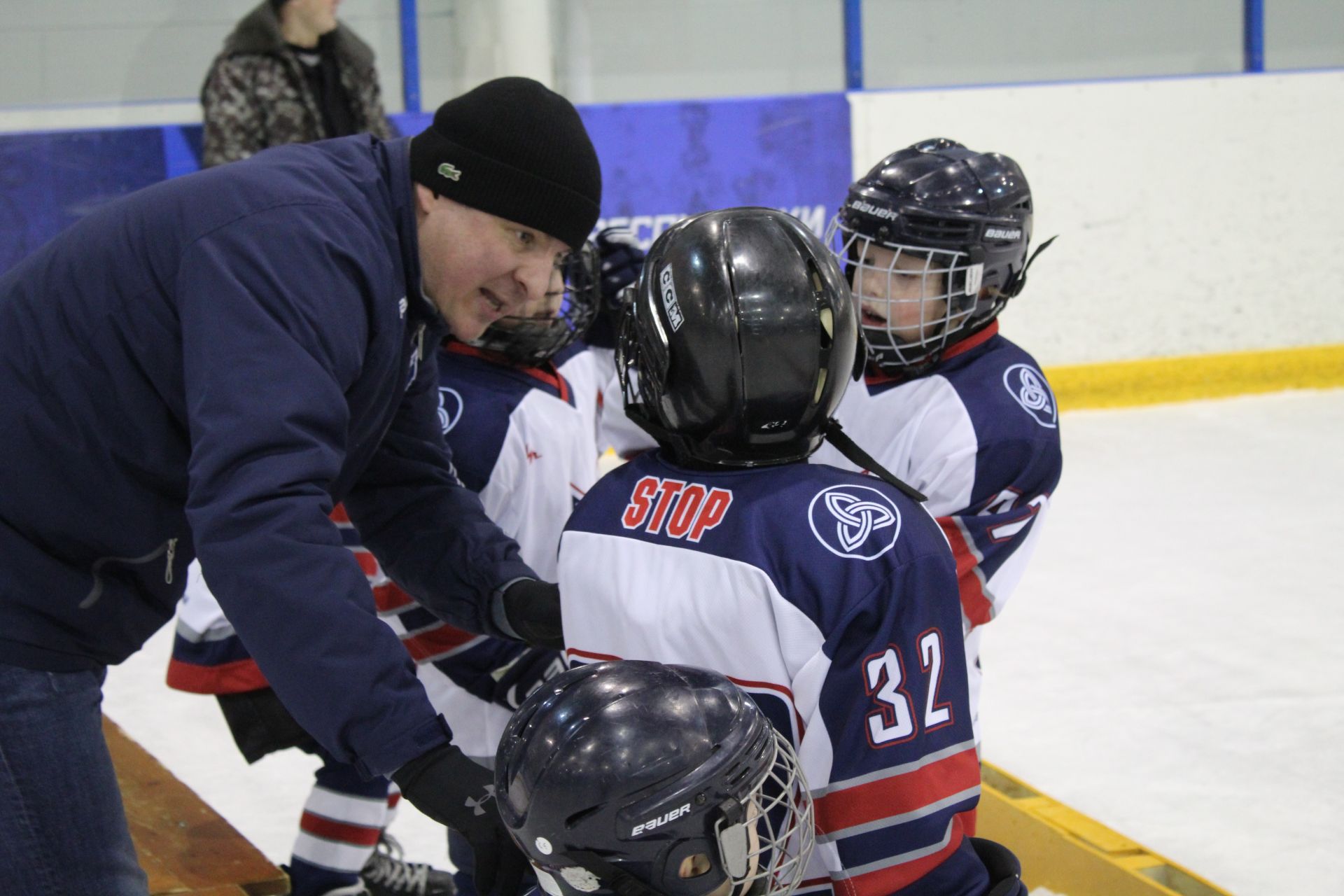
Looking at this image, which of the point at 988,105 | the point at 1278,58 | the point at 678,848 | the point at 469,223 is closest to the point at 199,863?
the point at 469,223

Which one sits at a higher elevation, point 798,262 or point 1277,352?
point 798,262

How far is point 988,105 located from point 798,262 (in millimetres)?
4828

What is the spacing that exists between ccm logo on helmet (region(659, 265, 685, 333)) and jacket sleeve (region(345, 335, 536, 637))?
0.46 metres

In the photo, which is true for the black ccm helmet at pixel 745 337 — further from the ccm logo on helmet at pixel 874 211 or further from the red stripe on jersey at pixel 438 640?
the red stripe on jersey at pixel 438 640

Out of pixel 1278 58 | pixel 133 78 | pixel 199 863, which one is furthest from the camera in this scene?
pixel 1278 58

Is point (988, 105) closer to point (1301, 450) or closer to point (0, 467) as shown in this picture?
point (1301, 450)

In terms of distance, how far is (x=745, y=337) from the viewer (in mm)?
1171

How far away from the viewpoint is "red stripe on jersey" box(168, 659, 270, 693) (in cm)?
217

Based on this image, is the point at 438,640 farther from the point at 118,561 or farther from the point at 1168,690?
the point at 1168,690

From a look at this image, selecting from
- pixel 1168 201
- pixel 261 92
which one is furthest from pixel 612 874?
pixel 1168 201

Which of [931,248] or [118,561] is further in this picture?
[931,248]

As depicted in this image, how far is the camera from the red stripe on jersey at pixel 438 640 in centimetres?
194

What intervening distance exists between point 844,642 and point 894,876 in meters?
0.18

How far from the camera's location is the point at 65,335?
1349 millimetres
